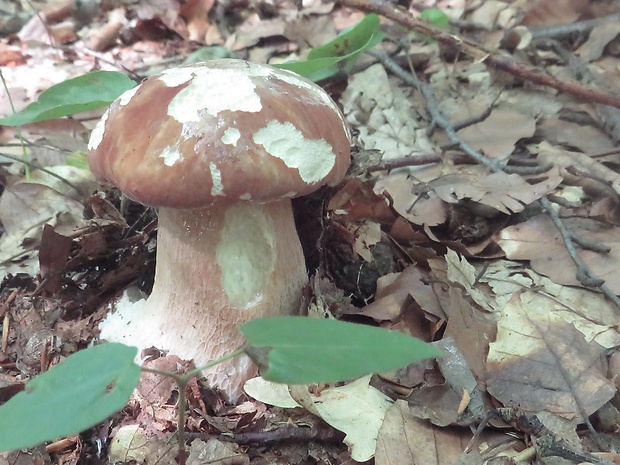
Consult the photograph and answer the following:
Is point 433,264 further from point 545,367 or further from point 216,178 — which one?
point 216,178

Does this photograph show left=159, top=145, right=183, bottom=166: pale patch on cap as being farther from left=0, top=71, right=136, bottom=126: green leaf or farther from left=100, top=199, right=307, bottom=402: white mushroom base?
left=0, top=71, right=136, bottom=126: green leaf

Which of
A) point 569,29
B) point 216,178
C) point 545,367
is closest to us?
point 216,178

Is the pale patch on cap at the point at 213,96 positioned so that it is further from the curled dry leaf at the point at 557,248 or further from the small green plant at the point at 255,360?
the curled dry leaf at the point at 557,248

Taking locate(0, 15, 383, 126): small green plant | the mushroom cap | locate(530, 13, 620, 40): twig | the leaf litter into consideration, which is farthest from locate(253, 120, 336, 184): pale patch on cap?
locate(530, 13, 620, 40): twig

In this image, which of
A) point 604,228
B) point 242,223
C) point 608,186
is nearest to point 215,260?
point 242,223

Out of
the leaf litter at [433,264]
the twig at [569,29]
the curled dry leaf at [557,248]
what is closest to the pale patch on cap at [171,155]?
the leaf litter at [433,264]

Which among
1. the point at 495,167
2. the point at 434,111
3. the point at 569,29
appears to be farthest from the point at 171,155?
the point at 569,29
